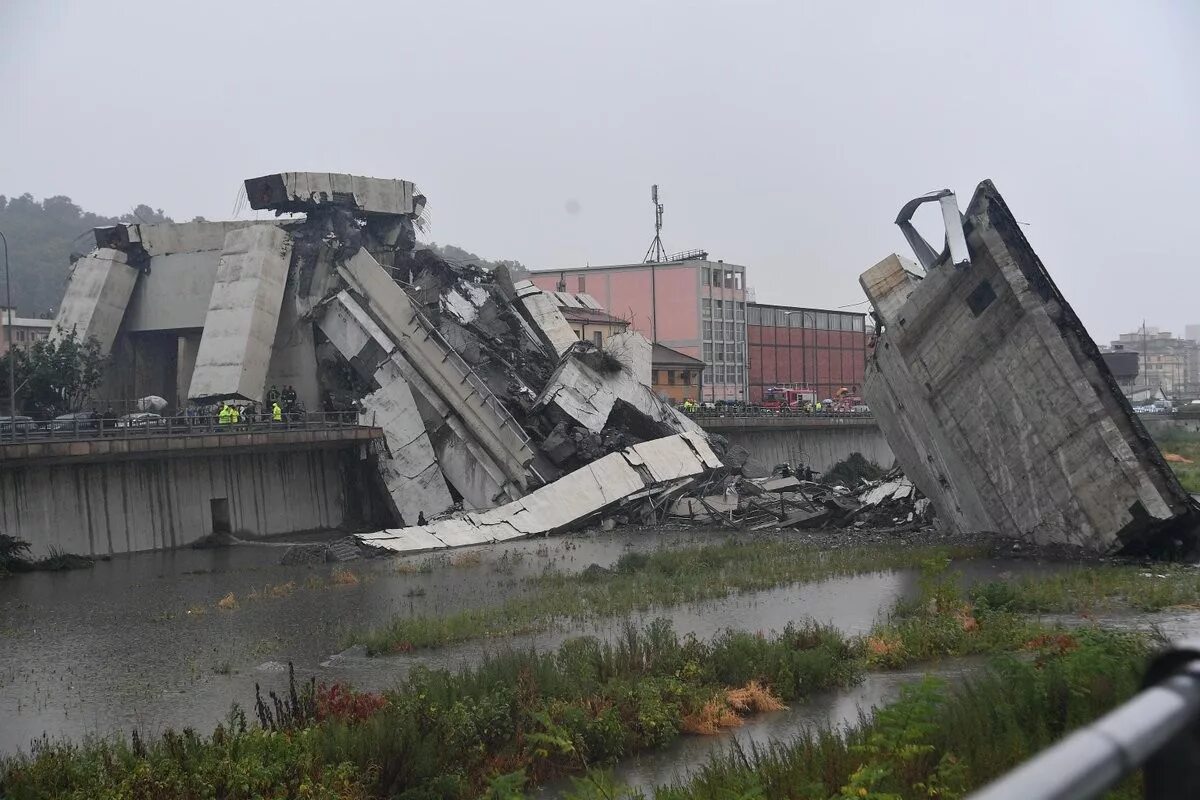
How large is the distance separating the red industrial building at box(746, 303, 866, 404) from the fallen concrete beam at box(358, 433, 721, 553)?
33.4m

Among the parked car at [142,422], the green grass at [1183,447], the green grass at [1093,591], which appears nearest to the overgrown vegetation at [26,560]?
the parked car at [142,422]

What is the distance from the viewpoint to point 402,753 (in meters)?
10.6

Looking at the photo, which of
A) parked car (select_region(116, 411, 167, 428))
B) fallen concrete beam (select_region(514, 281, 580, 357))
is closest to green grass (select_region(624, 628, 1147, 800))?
parked car (select_region(116, 411, 167, 428))

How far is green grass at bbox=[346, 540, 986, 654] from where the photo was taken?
18094mm

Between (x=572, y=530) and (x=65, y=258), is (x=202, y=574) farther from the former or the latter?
(x=65, y=258)

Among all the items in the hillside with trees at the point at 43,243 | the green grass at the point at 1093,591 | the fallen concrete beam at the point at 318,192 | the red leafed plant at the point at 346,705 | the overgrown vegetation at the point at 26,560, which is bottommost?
the green grass at the point at 1093,591

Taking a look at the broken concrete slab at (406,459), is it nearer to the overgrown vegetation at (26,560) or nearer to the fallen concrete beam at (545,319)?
the fallen concrete beam at (545,319)

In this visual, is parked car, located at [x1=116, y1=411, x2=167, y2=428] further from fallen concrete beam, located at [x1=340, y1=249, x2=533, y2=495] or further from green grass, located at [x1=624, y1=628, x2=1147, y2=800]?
green grass, located at [x1=624, y1=628, x2=1147, y2=800]

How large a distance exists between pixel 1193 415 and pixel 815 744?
69.2 m

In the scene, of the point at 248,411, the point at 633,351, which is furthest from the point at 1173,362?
the point at 248,411

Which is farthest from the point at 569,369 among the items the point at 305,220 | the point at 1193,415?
the point at 1193,415

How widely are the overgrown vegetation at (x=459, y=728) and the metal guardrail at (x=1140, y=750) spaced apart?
8168mm

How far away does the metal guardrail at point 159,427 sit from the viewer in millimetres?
27672

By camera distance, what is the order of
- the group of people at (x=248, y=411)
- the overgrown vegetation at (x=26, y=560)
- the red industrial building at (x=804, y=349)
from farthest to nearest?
the red industrial building at (x=804, y=349)
the group of people at (x=248, y=411)
the overgrown vegetation at (x=26, y=560)
